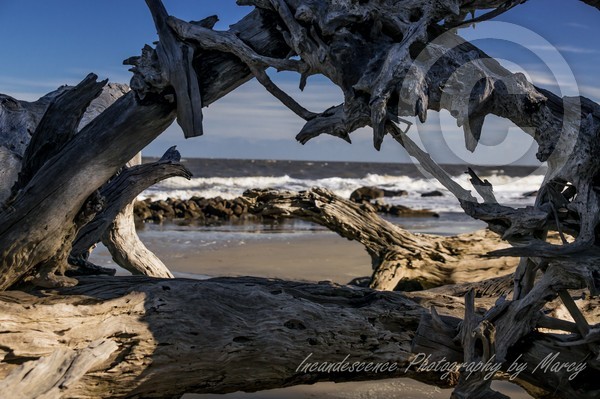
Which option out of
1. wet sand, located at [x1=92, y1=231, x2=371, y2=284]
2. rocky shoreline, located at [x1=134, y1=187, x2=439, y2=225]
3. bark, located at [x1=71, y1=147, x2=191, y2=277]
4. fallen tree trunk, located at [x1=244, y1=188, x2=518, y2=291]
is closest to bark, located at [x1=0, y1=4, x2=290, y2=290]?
bark, located at [x1=71, y1=147, x2=191, y2=277]

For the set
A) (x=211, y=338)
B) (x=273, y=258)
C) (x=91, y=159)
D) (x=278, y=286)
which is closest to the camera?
(x=91, y=159)

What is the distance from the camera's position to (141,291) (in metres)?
3.93

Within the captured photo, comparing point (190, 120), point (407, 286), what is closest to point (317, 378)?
point (190, 120)

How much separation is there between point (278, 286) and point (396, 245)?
12.0ft

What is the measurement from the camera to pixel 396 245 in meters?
7.65

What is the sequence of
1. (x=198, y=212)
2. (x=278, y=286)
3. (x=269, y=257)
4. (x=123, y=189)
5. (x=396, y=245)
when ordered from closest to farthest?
(x=278, y=286) → (x=123, y=189) → (x=396, y=245) → (x=269, y=257) → (x=198, y=212)

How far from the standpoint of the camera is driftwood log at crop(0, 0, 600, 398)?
347cm

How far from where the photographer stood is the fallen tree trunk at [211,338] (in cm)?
362

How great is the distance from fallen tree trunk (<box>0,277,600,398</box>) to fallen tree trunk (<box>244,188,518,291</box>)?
336 cm

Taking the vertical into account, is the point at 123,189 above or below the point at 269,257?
above

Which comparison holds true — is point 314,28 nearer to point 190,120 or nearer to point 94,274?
point 190,120

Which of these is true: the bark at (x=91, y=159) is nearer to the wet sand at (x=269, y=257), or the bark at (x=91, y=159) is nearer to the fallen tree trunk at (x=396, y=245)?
the fallen tree trunk at (x=396, y=245)

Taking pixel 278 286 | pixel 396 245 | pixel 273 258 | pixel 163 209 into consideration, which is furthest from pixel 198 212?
pixel 278 286

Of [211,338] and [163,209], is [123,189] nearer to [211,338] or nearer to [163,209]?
[211,338]
